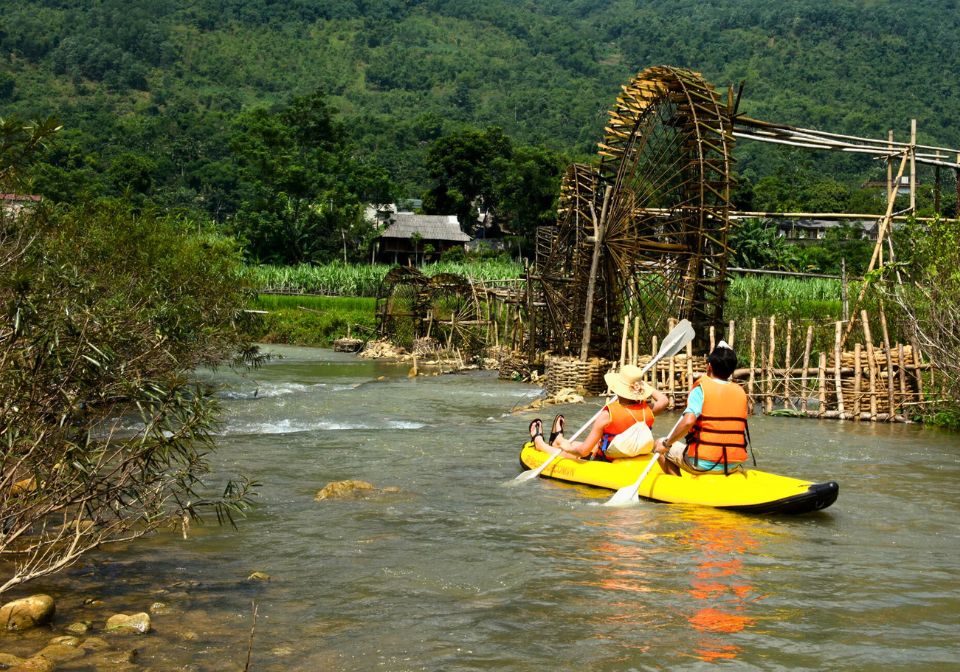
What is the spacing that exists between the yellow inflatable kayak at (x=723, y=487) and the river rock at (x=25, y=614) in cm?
644

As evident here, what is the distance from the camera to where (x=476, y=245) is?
240 ft

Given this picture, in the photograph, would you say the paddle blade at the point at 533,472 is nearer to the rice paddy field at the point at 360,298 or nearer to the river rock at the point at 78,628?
the river rock at the point at 78,628

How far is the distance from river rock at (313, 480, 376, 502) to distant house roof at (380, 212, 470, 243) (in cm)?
5595

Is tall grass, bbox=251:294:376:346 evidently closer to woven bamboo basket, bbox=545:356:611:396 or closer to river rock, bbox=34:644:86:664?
woven bamboo basket, bbox=545:356:611:396

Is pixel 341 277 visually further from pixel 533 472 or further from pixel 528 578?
pixel 528 578

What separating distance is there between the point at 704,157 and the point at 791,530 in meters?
11.8

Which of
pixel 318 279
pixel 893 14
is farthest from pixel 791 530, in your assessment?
A: pixel 893 14

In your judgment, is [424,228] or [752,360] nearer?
[752,360]

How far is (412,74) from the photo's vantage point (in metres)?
178

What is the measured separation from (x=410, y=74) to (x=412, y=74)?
1.04 ft

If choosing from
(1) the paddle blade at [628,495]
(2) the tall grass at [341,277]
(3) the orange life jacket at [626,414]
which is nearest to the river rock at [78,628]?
(1) the paddle blade at [628,495]

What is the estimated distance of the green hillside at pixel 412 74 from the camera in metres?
116

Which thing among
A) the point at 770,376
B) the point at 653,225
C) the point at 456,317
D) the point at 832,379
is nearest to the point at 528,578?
the point at 832,379

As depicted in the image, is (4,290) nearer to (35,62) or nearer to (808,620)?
(808,620)
